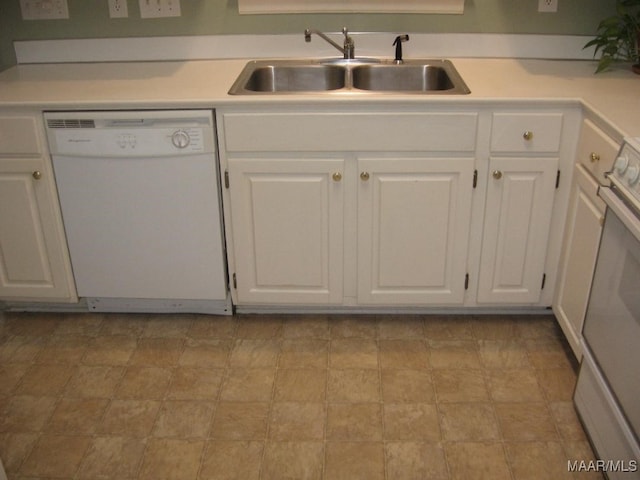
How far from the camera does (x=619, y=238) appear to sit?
1730 mm

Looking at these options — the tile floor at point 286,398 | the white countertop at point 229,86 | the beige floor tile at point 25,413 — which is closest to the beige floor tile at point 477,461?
the tile floor at point 286,398

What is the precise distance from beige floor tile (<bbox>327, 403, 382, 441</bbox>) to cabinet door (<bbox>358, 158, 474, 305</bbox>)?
1.65 ft

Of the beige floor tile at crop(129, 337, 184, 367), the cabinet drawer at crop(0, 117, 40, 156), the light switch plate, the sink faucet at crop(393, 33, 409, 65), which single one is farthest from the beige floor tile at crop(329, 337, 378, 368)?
the light switch plate

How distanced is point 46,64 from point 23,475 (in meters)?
1.69

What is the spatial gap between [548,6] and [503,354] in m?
1.40

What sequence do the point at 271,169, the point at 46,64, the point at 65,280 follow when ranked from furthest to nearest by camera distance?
the point at 46,64
the point at 65,280
the point at 271,169

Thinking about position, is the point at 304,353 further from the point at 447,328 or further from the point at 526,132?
the point at 526,132

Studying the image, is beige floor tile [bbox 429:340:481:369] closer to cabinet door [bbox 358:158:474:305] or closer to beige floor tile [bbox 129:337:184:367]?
cabinet door [bbox 358:158:474:305]

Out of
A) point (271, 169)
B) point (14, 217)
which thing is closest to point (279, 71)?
point (271, 169)

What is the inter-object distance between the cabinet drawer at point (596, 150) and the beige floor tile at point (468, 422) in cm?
81

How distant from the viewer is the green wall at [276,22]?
2.65 metres

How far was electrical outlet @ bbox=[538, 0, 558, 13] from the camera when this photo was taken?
8.63 feet

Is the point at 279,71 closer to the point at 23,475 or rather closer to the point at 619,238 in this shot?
the point at 619,238

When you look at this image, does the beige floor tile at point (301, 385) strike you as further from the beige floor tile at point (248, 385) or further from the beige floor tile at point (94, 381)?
the beige floor tile at point (94, 381)
